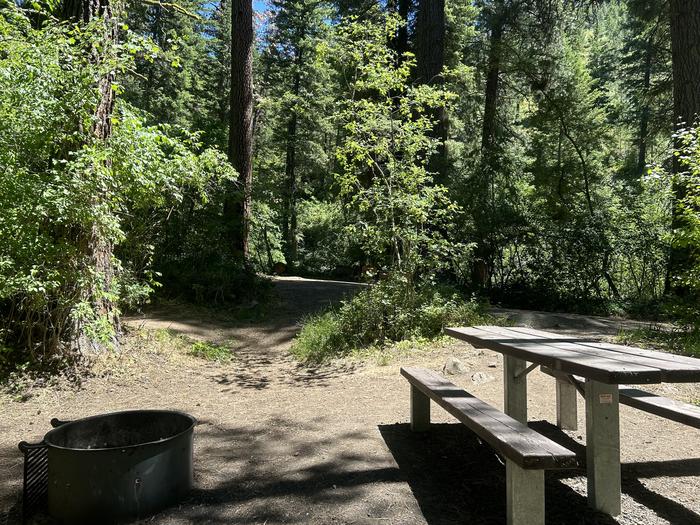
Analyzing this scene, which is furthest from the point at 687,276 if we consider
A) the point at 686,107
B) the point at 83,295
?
the point at 83,295

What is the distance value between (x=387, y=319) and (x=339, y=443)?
143 inches

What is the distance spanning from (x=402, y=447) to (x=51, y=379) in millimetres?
3711

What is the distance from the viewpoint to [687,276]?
640 cm

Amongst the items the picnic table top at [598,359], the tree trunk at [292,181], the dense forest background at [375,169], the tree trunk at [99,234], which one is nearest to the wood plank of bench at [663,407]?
the picnic table top at [598,359]

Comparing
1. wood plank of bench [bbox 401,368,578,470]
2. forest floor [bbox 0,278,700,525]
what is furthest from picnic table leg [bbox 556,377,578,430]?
wood plank of bench [bbox 401,368,578,470]

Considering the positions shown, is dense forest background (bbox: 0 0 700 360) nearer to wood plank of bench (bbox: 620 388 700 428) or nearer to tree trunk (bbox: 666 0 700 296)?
tree trunk (bbox: 666 0 700 296)

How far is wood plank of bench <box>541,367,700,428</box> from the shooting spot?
3088mm

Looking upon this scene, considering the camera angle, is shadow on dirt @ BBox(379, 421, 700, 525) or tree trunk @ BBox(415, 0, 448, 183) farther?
tree trunk @ BBox(415, 0, 448, 183)

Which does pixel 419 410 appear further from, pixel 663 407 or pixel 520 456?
pixel 520 456

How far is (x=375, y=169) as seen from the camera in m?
8.01

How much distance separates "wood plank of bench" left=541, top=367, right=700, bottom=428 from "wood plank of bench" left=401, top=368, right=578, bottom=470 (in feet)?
2.44

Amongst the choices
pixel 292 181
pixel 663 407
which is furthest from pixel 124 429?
pixel 292 181

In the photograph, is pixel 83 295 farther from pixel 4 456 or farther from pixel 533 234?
pixel 533 234

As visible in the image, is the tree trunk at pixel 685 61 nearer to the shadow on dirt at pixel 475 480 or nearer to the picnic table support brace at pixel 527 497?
the shadow on dirt at pixel 475 480
